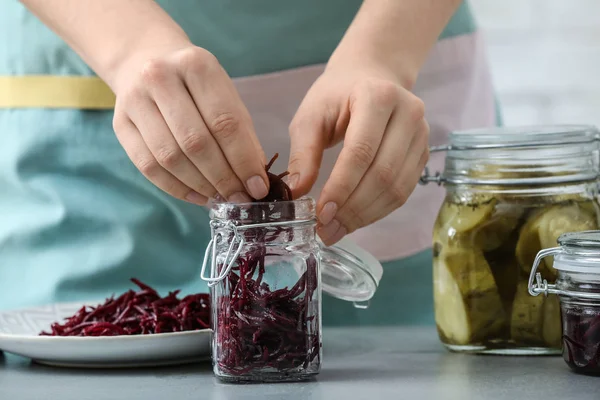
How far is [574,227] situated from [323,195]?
0.25m

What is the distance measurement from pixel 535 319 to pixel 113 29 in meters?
0.49

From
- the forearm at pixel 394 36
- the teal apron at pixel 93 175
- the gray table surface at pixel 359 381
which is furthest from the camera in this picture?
the teal apron at pixel 93 175

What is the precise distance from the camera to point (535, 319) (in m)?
0.82

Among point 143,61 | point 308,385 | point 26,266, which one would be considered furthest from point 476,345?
point 26,266

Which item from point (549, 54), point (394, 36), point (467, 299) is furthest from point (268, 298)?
point (549, 54)

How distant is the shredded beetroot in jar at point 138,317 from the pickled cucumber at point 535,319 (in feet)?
0.97

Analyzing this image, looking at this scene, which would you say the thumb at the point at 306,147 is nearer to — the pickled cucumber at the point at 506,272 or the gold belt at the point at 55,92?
the pickled cucumber at the point at 506,272

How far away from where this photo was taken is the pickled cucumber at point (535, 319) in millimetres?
819

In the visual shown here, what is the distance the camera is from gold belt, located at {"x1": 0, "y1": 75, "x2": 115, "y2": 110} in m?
1.12

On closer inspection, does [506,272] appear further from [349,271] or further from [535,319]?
[349,271]

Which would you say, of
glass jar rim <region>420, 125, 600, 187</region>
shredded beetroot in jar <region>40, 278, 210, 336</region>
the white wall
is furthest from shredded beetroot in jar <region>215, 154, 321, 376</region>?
the white wall

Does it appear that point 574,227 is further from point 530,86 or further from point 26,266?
point 530,86

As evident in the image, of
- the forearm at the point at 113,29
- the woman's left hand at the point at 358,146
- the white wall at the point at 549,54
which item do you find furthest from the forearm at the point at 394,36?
the white wall at the point at 549,54

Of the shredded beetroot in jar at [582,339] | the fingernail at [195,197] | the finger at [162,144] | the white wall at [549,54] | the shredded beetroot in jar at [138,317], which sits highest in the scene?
the white wall at [549,54]
